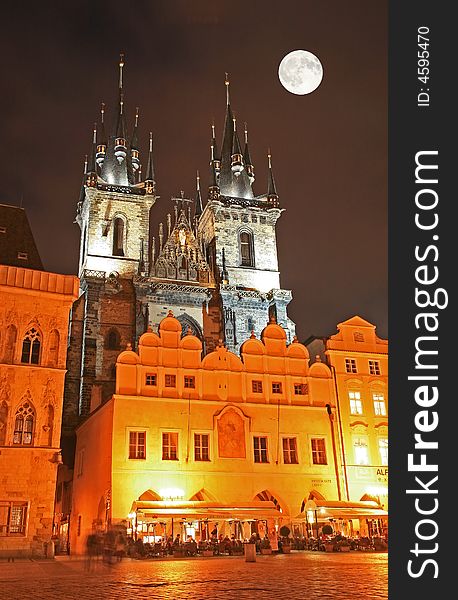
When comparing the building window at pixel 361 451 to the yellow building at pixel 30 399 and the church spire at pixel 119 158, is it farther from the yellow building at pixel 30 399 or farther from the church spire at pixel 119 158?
the church spire at pixel 119 158

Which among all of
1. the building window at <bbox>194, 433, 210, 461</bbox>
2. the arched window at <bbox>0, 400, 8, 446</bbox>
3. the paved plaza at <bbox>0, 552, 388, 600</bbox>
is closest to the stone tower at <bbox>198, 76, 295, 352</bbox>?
the building window at <bbox>194, 433, 210, 461</bbox>

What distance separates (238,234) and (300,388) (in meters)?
24.7

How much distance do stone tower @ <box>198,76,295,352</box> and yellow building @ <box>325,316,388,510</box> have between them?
15.3 m

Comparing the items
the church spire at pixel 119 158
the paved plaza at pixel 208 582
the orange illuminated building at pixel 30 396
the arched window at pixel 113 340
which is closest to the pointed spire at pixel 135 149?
the church spire at pixel 119 158

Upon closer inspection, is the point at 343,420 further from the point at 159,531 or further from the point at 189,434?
the point at 159,531

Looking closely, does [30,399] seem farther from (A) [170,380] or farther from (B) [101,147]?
(B) [101,147]

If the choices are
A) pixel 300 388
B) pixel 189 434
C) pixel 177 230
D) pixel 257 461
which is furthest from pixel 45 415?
pixel 177 230

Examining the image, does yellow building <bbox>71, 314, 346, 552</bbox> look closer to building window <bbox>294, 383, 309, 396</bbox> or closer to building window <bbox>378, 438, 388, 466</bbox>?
building window <bbox>294, 383, 309, 396</bbox>

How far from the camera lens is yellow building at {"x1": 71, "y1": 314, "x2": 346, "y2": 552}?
27469mm

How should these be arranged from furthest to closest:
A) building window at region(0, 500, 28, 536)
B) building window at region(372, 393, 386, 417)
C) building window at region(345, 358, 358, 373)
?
building window at region(345, 358, 358, 373)
building window at region(372, 393, 386, 417)
building window at region(0, 500, 28, 536)

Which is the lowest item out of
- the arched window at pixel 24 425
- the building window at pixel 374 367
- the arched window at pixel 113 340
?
the arched window at pixel 24 425

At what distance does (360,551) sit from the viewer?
2419cm

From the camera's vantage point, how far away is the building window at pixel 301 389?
31.6 meters

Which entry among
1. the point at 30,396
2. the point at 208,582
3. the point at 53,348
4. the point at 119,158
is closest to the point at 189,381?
the point at 53,348
